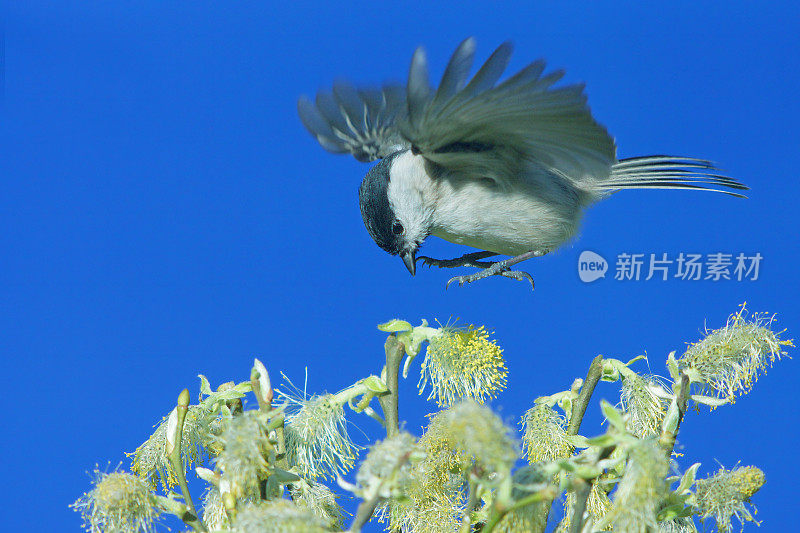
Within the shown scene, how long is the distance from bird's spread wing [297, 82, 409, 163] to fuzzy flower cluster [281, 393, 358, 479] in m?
0.78

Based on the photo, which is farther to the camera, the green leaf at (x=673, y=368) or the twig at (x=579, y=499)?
the green leaf at (x=673, y=368)

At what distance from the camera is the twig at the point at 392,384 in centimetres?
72

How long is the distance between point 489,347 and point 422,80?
14.2 inches

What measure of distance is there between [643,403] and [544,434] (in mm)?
112

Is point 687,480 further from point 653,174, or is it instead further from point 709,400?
point 653,174

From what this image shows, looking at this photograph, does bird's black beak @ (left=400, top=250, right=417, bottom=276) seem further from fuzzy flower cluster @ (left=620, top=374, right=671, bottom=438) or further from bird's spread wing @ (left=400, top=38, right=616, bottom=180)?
fuzzy flower cluster @ (left=620, top=374, right=671, bottom=438)

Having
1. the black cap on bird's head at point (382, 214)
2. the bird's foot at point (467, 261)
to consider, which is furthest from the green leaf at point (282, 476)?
the bird's foot at point (467, 261)

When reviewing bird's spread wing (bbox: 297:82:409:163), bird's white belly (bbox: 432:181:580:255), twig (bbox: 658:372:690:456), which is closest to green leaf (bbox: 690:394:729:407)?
twig (bbox: 658:372:690:456)

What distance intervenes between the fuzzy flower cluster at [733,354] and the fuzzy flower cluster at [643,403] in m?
0.04

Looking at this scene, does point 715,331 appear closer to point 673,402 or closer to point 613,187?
point 673,402

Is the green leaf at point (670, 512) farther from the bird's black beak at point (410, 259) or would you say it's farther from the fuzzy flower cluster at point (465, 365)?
the bird's black beak at point (410, 259)

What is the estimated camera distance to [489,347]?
2.56 feet

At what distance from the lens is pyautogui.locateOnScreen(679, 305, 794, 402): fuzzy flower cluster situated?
2.31 feet

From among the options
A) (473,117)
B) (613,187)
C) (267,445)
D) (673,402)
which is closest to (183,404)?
(267,445)
